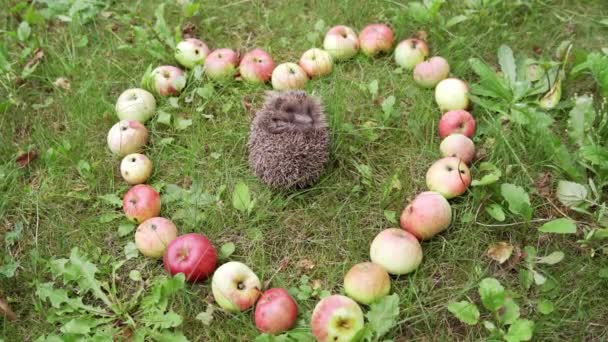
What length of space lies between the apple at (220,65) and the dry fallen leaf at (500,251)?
6.57 ft

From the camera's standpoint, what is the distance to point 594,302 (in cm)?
279

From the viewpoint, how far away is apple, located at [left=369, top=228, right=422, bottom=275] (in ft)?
9.37

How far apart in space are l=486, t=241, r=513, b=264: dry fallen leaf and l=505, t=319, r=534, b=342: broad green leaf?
413 mm

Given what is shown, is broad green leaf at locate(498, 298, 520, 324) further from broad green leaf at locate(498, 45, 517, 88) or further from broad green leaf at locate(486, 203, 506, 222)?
broad green leaf at locate(498, 45, 517, 88)

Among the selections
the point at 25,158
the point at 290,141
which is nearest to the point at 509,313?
the point at 290,141

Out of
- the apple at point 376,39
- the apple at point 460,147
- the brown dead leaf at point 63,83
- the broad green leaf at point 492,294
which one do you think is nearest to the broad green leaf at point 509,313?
the broad green leaf at point 492,294

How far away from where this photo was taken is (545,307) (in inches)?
106

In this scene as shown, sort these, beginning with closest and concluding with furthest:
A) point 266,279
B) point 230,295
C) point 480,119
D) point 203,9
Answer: point 230,295 < point 266,279 < point 480,119 < point 203,9

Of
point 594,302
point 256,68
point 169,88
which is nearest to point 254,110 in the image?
point 256,68

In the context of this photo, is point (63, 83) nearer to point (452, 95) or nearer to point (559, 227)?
point (452, 95)

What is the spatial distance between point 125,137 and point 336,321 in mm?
1730

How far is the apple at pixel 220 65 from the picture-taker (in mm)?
3822

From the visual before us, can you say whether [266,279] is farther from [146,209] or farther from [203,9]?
[203,9]

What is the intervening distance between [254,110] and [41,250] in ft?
4.96
